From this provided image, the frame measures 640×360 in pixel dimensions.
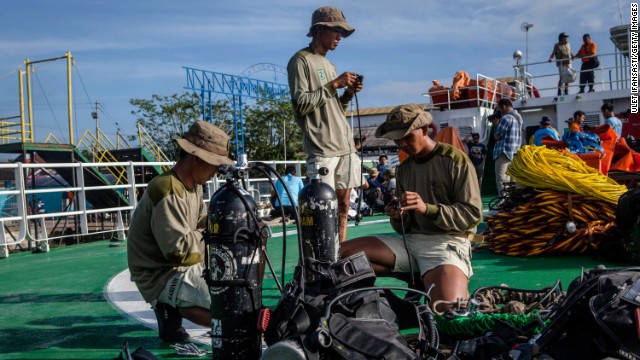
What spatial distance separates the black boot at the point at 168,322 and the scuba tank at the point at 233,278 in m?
0.97

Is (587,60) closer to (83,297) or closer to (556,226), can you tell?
(556,226)

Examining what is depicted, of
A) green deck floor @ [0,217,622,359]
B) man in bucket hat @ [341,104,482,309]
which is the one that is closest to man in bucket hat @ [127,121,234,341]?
green deck floor @ [0,217,622,359]

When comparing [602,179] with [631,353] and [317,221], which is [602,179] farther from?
[631,353]

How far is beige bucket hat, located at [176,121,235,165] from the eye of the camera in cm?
334

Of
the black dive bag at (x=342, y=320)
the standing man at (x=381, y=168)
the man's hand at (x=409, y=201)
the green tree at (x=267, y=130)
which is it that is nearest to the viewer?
the black dive bag at (x=342, y=320)

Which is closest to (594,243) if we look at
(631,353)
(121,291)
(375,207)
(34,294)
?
Result: (631,353)

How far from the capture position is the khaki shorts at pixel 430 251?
3.76 m

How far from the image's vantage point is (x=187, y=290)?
136 inches

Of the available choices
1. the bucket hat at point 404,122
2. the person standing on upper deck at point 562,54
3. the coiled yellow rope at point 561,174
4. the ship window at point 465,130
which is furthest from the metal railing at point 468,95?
the bucket hat at point 404,122

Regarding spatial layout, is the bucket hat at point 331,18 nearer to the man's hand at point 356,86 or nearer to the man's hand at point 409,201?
the man's hand at point 356,86

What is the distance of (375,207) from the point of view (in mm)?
14352

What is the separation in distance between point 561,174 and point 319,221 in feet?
12.8

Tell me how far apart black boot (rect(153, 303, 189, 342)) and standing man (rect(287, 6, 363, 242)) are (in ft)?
5.08

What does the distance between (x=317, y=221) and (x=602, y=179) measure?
4.18 m
